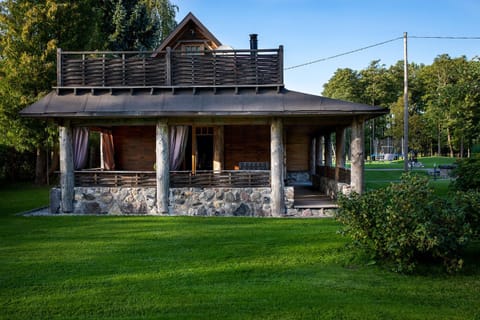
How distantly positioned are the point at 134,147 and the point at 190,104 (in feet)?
19.3

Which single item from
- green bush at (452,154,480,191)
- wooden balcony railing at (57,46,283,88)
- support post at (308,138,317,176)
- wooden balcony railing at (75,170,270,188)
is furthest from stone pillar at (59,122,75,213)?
green bush at (452,154,480,191)

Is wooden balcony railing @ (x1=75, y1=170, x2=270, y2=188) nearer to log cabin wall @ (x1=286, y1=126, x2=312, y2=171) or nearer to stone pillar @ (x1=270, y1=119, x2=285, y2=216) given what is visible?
stone pillar @ (x1=270, y1=119, x2=285, y2=216)

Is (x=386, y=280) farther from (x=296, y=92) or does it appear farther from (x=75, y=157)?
(x=75, y=157)

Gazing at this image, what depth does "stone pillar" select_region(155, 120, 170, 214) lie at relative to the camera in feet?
43.9

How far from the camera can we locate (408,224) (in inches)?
256

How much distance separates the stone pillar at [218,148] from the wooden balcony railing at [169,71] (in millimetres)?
3222

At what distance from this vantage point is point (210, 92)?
13547 mm

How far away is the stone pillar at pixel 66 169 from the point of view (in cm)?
1355

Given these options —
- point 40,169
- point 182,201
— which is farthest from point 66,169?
point 40,169

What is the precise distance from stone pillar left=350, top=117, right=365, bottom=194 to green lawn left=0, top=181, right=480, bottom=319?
3584mm

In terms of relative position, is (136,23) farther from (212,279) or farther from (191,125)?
(212,279)

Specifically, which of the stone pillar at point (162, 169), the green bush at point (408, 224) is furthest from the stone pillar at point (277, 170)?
the green bush at point (408, 224)

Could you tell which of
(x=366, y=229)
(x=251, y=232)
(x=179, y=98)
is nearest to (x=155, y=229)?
(x=251, y=232)

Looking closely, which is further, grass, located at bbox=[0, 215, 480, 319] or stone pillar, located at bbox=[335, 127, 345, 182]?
stone pillar, located at bbox=[335, 127, 345, 182]
